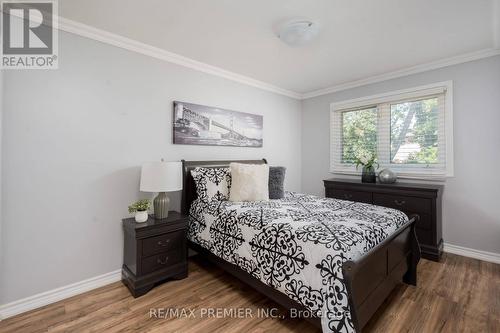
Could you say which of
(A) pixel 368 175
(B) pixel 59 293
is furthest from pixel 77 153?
(A) pixel 368 175

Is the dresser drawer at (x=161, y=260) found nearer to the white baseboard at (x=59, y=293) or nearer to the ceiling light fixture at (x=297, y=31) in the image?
the white baseboard at (x=59, y=293)

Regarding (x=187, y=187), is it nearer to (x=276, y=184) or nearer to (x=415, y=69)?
(x=276, y=184)

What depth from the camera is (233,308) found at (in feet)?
6.46

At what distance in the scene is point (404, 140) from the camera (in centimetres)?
342

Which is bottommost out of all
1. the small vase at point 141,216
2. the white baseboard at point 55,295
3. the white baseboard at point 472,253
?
the white baseboard at point 55,295

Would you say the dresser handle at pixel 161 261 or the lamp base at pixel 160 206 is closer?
the dresser handle at pixel 161 261

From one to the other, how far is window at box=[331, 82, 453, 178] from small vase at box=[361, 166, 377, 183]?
0.78 feet

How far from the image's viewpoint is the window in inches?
121

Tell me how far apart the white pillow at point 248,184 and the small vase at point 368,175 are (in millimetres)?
1646

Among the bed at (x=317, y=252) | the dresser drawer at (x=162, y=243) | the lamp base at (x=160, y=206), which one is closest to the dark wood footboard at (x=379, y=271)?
the bed at (x=317, y=252)

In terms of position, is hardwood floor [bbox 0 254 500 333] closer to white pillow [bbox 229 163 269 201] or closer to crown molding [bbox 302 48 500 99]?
white pillow [bbox 229 163 269 201]

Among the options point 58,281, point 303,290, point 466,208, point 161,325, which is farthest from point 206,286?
point 466,208

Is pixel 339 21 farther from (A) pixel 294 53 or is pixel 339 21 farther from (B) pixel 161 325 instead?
(B) pixel 161 325

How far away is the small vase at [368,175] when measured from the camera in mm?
3514
